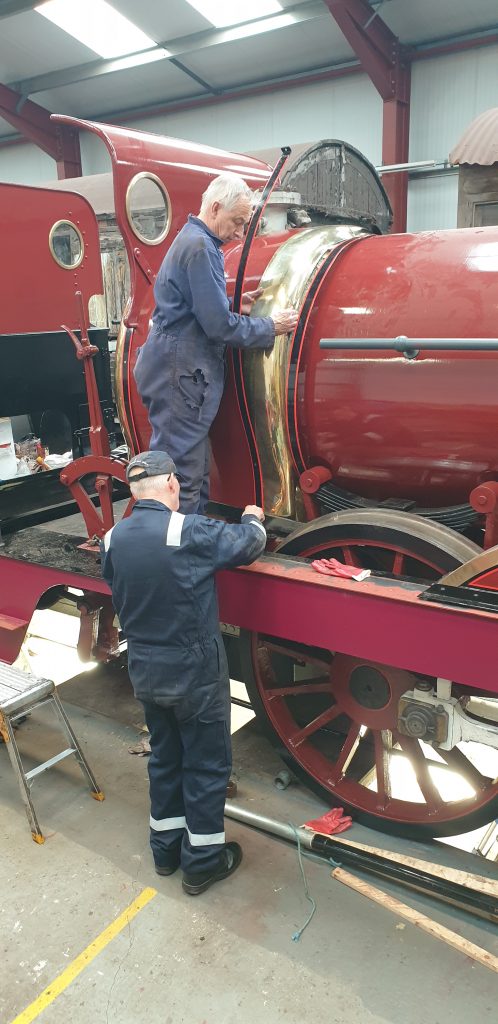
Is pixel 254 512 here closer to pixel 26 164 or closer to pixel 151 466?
pixel 151 466

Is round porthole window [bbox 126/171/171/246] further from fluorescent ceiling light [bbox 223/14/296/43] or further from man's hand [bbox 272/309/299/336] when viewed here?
fluorescent ceiling light [bbox 223/14/296/43]

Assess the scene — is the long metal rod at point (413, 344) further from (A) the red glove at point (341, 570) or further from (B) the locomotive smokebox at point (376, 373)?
(A) the red glove at point (341, 570)

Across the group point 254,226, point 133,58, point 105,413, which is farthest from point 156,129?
point 254,226

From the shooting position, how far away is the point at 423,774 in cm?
281

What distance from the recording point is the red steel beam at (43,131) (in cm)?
1293

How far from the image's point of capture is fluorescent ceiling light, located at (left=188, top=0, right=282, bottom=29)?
9.42 metres

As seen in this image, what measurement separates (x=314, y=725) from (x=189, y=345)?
1.51 meters

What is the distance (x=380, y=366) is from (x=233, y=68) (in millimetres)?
10492

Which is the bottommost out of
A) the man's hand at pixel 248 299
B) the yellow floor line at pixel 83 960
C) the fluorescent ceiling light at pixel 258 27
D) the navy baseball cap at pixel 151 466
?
the yellow floor line at pixel 83 960

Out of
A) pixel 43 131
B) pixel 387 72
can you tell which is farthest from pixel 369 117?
pixel 43 131

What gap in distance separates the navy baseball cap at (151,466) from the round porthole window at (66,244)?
2.27 m

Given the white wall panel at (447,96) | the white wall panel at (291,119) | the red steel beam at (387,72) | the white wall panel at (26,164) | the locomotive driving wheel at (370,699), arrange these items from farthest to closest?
1. the white wall panel at (26,164)
2. the white wall panel at (291,119)
3. the white wall panel at (447,96)
4. the red steel beam at (387,72)
5. the locomotive driving wheel at (370,699)

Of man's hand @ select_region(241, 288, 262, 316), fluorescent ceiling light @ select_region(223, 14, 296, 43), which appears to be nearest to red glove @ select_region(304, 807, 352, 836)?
man's hand @ select_region(241, 288, 262, 316)

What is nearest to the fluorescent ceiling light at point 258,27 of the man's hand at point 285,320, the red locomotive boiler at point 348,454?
the red locomotive boiler at point 348,454
